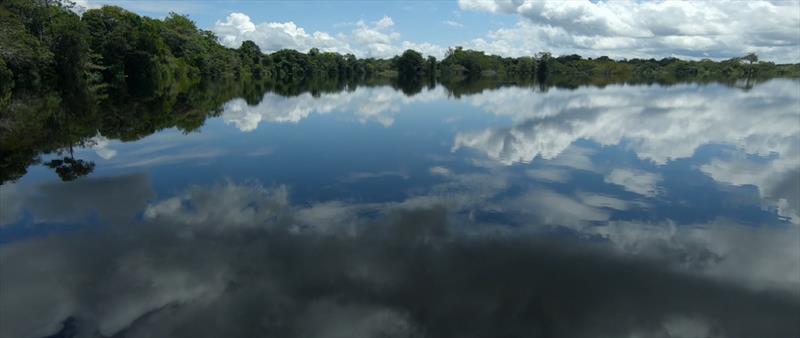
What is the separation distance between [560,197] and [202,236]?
1003 centimetres

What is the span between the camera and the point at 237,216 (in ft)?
37.9

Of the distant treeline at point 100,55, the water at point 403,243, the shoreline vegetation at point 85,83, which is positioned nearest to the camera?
the water at point 403,243

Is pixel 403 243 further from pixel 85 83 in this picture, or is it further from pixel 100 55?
pixel 100 55

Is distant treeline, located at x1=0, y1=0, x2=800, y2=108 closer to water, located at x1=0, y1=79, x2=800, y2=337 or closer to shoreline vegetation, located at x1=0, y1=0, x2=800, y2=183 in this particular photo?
shoreline vegetation, located at x1=0, y1=0, x2=800, y2=183

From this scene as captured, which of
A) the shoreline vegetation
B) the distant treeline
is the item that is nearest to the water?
the shoreline vegetation

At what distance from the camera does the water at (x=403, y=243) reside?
7203 millimetres

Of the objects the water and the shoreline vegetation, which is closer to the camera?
the water

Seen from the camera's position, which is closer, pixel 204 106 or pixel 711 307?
pixel 711 307

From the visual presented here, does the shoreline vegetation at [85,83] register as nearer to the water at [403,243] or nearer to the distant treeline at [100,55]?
the distant treeline at [100,55]

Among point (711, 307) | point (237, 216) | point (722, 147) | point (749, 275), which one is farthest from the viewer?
point (722, 147)

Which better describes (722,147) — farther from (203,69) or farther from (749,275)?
A: (203,69)

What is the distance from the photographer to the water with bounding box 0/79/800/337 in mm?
7203

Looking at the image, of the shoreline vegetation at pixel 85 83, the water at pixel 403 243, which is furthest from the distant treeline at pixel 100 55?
the water at pixel 403 243

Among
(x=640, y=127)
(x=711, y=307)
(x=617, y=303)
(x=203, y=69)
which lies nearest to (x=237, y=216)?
(x=617, y=303)
